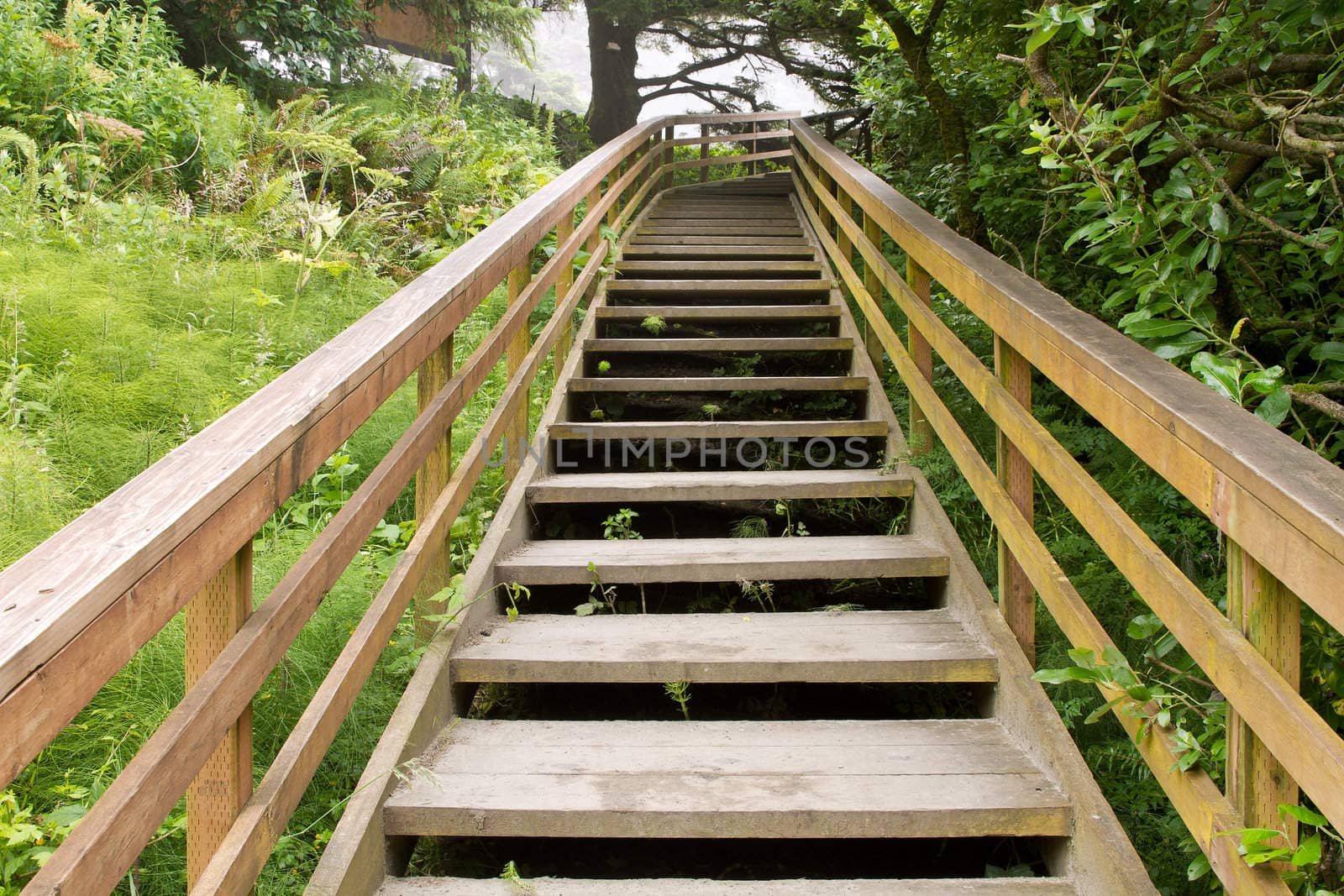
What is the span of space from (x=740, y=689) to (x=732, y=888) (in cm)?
92

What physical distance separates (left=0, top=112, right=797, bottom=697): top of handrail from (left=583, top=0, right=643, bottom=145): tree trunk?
1304 cm

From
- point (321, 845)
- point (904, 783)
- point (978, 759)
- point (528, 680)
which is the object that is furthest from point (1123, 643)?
point (321, 845)

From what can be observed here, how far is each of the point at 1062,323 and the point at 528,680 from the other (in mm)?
1556

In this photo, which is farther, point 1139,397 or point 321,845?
point 321,845

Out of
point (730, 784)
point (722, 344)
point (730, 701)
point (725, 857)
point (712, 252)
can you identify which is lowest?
point (725, 857)

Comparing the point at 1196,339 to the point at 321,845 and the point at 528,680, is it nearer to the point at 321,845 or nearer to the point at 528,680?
the point at 528,680

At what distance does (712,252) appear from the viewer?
6.56m

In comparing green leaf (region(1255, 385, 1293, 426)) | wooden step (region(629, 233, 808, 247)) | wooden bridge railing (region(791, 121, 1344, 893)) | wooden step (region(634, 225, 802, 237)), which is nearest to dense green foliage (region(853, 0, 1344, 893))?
green leaf (region(1255, 385, 1293, 426))

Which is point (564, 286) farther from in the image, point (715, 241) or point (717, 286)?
point (715, 241)

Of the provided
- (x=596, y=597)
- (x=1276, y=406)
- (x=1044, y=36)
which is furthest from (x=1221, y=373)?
(x=596, y=597)

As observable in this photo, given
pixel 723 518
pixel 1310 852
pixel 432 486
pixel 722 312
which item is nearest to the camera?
pixel 1310 852

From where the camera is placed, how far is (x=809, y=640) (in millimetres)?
2613

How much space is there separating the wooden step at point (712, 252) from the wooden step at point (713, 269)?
0.90ft

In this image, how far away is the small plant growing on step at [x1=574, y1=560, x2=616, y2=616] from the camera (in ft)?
9.48
